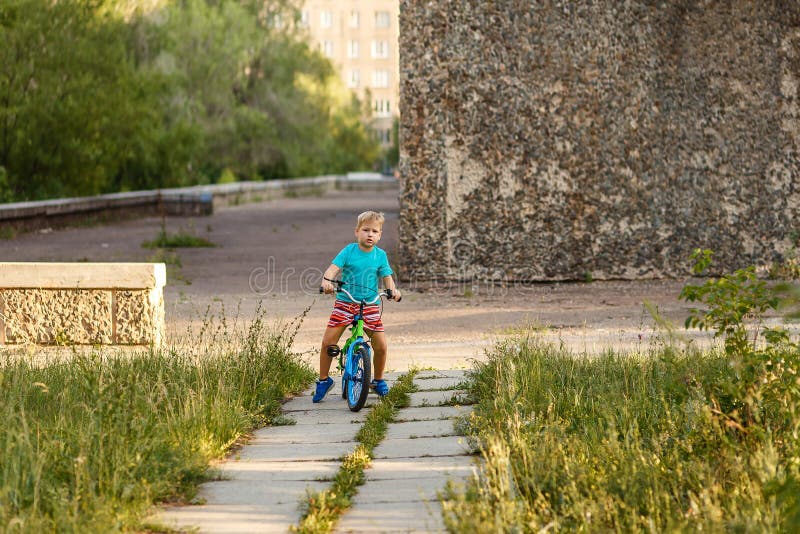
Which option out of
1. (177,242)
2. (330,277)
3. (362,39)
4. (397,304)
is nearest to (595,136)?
(397,304)

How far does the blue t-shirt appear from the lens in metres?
7.52

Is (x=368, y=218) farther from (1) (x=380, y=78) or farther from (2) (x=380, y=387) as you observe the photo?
(1) (x=380, y=78)

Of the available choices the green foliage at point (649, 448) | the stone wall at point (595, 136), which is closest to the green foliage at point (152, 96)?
the stone wall at point (595, 136)

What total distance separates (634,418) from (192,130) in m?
28.1

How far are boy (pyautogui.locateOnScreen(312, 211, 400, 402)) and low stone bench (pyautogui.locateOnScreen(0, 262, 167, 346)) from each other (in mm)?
2119

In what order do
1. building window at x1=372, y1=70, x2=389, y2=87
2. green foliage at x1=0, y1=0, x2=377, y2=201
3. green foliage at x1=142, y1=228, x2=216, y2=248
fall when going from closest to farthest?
1. green foliage at x1=142, y1=228, x2=216, y2=248
2. green foliage at x1=0, y1=0, x2=377, y2=201
3. building window at x1=372, y1=70, x2=389, y2=87

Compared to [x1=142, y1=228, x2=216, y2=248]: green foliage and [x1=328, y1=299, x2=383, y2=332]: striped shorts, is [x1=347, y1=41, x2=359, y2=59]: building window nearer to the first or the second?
[x1=142, y1=228, x2=216, y2=248]: green foliage

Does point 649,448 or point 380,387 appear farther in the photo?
point 380,387

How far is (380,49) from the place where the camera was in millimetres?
131125

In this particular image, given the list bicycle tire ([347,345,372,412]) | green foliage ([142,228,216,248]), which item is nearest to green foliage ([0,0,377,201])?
green foliage ([142,228,216,248])

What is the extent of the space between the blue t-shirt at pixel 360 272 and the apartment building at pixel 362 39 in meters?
123

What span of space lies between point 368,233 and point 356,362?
846 millimetres

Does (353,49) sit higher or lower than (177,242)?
higher

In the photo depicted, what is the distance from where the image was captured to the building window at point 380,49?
131 m
